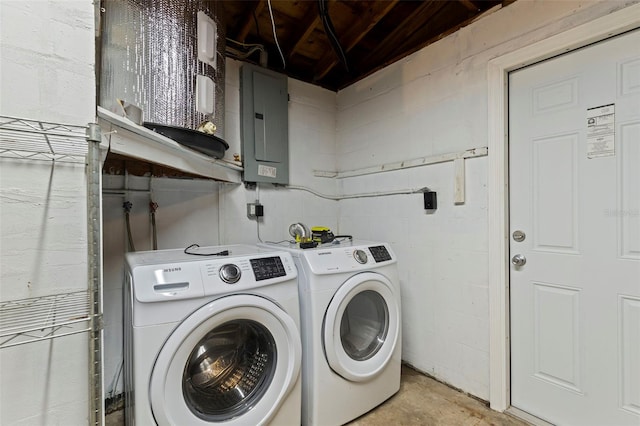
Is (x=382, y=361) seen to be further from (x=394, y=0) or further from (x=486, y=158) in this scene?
(x=394, y=0)

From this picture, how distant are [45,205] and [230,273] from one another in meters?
0.66

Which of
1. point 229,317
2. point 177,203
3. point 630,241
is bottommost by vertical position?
point 229,317

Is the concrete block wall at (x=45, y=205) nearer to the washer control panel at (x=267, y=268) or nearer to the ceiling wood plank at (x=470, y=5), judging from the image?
the washer control panel at (x=267, y=268)

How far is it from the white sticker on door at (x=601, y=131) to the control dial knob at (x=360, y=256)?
1220mm

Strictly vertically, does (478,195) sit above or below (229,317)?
above

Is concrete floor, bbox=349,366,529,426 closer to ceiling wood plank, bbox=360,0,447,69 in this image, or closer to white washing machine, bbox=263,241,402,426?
white washing machine, bbox=263,241,402,426

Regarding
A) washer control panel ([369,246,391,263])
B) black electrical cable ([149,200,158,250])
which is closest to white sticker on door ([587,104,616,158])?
washer control panel ([369,246,391,263])

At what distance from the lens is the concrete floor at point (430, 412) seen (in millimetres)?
1628

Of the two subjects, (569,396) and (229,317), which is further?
(569,396)

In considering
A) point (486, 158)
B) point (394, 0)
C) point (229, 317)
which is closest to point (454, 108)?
point (486, 158)

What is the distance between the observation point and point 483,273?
1.80 metres

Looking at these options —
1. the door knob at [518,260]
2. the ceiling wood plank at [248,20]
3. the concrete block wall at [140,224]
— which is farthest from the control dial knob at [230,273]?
the ceiling wood plank at [248,20]

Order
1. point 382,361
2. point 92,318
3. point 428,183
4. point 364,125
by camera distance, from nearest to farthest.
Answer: point 92,318 < point 382,361 < point 428,183 < point 364,125

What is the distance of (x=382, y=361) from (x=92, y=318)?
145 centimetres
